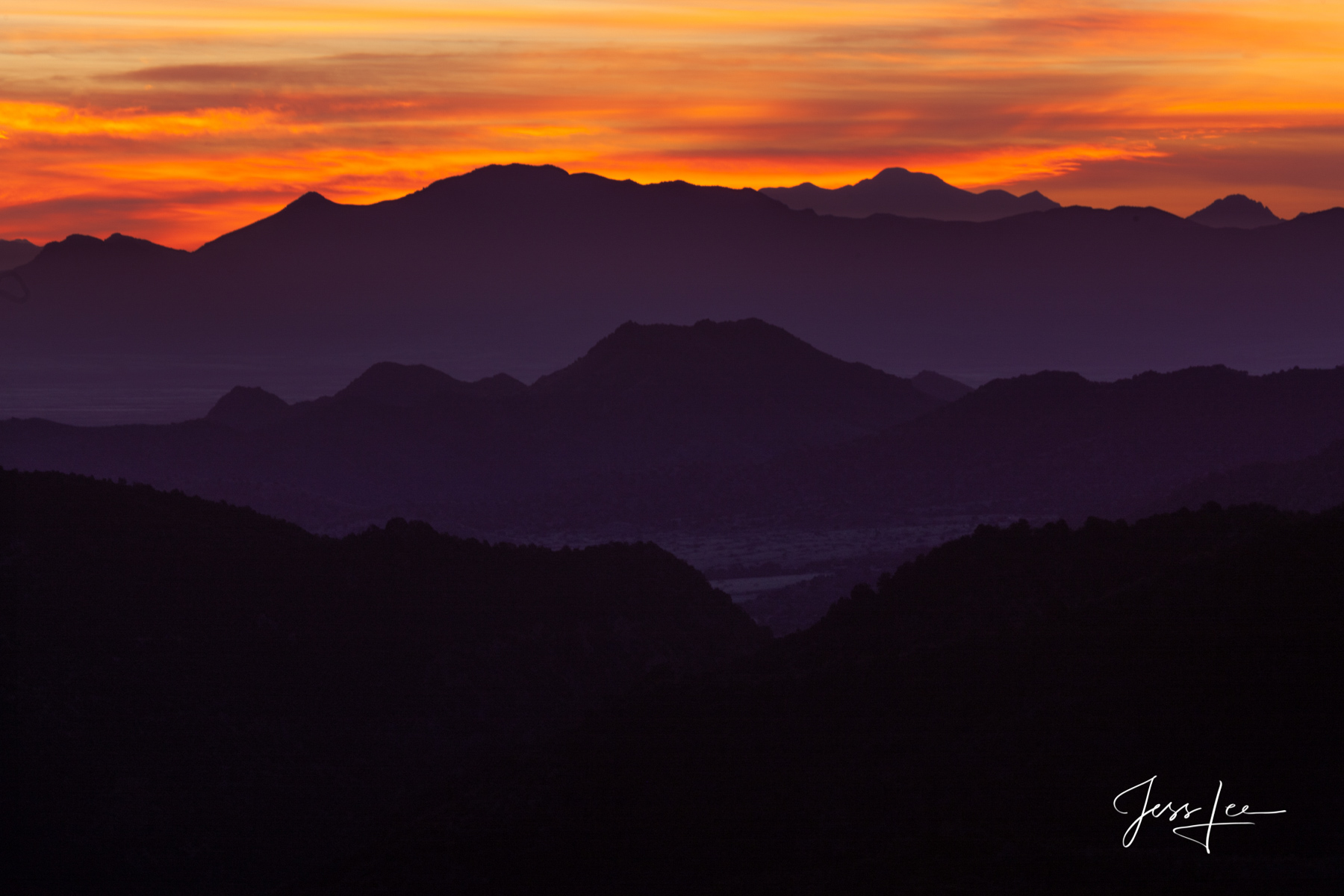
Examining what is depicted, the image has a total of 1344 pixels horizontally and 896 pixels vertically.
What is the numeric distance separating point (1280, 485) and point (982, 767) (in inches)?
1643

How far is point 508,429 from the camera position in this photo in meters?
116

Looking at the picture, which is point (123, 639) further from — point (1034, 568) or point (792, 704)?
point (1034, 568)

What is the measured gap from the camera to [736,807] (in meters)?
23.0

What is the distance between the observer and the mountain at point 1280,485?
182 feet

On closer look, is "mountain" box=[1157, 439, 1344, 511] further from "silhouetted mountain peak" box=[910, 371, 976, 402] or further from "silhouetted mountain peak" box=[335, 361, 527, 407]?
"silhouetted mountain peak" box=[910, 371, 976, 402]

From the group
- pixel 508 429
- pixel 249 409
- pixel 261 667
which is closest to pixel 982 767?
pixel 261 667

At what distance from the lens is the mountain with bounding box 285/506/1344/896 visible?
18953mm

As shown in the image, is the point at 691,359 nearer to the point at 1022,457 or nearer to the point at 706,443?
the point at 706,443

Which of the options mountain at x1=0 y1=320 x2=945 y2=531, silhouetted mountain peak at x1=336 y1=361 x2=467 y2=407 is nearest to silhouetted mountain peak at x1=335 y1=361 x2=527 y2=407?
silhouetted mountain peak at x1=336 y1=361 x2=467 y2=407

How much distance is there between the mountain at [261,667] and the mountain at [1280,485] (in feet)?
90.8

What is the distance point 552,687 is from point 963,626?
10658 mm

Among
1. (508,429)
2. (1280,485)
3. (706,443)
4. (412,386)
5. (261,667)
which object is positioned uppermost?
(412,386)

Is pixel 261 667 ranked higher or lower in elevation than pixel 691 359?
lower
